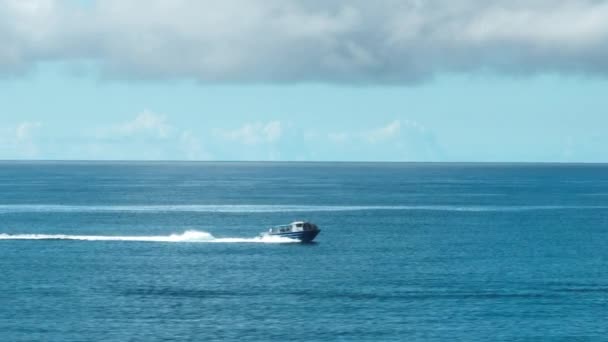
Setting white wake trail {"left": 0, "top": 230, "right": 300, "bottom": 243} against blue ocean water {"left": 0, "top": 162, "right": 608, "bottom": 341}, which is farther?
white wake trail {"left": 0, "top": 230, "right": 300, "bottom": 243}

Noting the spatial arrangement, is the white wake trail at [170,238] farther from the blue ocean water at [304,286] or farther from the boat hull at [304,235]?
the boat hull at [304,235]

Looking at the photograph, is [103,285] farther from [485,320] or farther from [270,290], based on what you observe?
[485,320]

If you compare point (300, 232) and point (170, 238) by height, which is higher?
point (300, 232)

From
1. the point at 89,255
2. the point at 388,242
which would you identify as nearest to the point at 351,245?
the point at 388,242

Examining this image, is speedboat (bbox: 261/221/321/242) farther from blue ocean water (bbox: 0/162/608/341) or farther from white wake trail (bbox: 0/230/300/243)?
blue ocean water (bbox: 0/162/608/341)

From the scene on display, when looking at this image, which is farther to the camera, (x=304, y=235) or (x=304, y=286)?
(x=304, y=235)

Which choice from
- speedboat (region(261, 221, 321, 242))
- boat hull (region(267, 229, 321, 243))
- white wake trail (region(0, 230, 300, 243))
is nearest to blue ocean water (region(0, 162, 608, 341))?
white wake trail (region(0, 230, 300, 243))

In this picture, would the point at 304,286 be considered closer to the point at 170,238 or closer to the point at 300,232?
the point at 300,232

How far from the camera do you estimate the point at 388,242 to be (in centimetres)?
15850

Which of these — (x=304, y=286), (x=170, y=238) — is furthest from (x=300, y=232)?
(x=304, y=286)

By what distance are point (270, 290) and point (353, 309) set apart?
14.4m

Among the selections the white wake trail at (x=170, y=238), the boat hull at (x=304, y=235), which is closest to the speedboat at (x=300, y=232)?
the boat hull at (x=304, y=235)

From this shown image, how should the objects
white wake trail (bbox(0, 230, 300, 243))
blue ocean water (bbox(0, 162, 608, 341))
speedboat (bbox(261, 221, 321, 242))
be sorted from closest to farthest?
1. blue ocean water (bbox(0, 162, 608, 341))
2. speedboat (bbox(261, 221, 321, 242))
3. white wake trail (bbox(0, 230, 300, 243))

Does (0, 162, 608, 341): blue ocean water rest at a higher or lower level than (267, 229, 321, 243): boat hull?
lower
